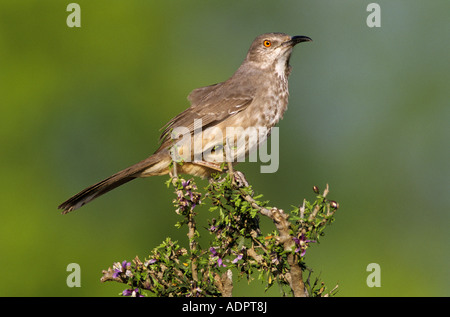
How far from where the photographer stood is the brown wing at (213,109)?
526cm

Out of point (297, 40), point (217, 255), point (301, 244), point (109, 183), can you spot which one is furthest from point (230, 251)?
point (297, 40)

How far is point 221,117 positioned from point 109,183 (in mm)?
989

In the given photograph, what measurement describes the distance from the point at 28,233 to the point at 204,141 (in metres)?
2.17

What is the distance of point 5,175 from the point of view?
655 cm

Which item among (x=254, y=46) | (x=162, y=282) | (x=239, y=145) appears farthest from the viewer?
(x=254, y=46)

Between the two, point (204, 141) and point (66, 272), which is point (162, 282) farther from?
point (66, 272)

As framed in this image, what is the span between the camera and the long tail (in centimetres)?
488

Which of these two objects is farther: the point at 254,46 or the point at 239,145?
the point at 254,46

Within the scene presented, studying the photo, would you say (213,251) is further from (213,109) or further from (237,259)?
(213,109)

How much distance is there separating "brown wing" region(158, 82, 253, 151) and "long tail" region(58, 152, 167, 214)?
17 centimetres

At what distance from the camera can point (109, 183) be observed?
5.00 metres

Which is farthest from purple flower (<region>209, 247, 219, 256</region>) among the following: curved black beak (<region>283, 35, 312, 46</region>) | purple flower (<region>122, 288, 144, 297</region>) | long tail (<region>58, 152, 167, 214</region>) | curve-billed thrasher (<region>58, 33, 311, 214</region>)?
curved black beak (<region>283, 35, 312, 46</region>)

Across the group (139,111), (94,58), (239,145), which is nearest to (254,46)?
(239,145)

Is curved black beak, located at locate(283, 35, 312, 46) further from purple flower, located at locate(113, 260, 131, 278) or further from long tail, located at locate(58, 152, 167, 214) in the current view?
purple flower, located at locate(113, 260, 131, 278)
